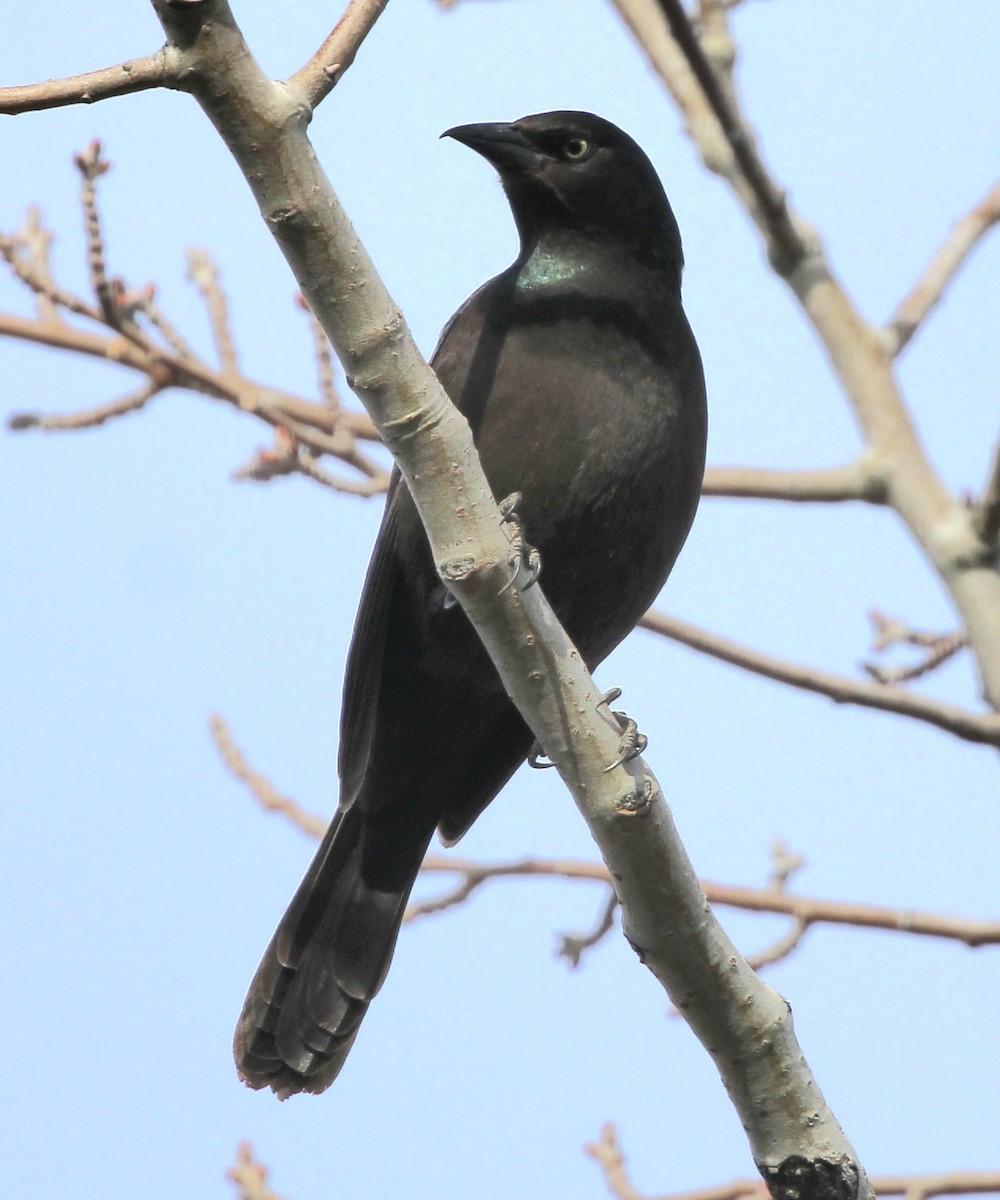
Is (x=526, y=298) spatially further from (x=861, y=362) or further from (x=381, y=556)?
(x=861, y=362)

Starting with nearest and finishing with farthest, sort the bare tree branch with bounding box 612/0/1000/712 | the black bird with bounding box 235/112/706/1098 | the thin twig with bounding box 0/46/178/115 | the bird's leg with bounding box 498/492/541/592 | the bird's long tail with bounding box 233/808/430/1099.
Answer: the thin twig with bounding box 0/46/178/115 → the bird's leg with bounding box 498/492/541/592 → the black bird with bounding box 235/112/706/1098 → the bare tree branch with bounding box 612/0/1000/712 → the bird's long tail with bounding box 233/808/430/1099

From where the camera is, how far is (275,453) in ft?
16.7

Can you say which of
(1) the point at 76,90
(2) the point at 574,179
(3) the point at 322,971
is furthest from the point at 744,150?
(3) the point at 322,971

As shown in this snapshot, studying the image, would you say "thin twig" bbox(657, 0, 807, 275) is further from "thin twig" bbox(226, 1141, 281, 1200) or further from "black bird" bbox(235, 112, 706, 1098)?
"thin twig" bbox(226, 1141, 281, 1200)

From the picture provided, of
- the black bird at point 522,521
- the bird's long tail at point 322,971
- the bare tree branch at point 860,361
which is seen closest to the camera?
the black bird at point 522,521

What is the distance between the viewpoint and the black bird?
13.9 feet

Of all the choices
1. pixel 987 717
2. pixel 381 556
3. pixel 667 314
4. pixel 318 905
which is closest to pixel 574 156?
pixel 667 314

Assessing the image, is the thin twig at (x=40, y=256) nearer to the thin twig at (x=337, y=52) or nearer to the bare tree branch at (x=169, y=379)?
the bare tree branch at (x=169, y=379)

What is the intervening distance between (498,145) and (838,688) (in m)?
1.87

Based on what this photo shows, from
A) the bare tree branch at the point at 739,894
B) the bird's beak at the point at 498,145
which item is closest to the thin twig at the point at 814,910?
the bare tree branch at the point at 739,894

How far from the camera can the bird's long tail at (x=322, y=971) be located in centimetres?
475

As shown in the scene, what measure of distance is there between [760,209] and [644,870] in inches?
99.4

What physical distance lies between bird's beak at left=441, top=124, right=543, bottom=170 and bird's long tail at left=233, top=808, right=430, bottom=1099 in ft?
6.47

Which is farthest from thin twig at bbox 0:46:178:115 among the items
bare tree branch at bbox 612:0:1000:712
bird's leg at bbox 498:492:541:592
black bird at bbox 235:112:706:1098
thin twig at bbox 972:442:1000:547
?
thin twig at bbox 972:442:1000:547
